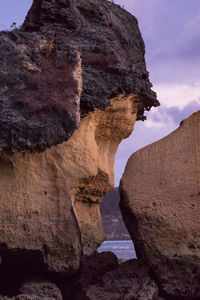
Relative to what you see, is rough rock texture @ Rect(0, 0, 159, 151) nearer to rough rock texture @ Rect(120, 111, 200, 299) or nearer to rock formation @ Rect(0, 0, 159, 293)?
rock formation @ Rect(0, 0, 159, 293)

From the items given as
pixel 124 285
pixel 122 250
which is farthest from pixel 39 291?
pixel 122 250

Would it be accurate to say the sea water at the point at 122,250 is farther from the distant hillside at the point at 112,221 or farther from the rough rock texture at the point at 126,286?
the rough rock texture at the point at 126,286

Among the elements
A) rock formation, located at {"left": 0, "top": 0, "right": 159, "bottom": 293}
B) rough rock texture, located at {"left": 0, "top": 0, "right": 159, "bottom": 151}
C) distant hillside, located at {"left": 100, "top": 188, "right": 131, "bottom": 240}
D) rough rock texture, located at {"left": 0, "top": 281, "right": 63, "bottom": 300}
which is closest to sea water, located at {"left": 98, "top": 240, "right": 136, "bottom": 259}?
distant hillside, located at {"left": 100, "top": 188, "right": 131, "bottom": 240}

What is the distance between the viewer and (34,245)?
6.62m

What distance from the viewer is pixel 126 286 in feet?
22.5

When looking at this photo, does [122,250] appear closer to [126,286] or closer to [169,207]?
[169,207]

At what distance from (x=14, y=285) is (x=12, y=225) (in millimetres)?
918

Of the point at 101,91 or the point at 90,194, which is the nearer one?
the point at 101,91

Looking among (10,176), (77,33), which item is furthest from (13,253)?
(77,33)

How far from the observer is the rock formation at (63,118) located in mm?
6648

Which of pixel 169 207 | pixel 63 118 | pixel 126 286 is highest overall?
pixel 63 118

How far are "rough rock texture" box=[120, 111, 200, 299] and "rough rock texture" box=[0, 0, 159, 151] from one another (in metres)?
1.41

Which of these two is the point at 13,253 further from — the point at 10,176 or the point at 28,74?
the point at 28,74

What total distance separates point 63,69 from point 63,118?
112cm
